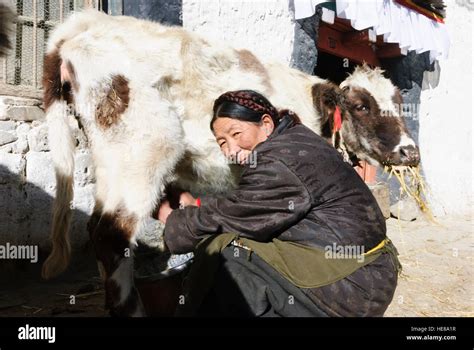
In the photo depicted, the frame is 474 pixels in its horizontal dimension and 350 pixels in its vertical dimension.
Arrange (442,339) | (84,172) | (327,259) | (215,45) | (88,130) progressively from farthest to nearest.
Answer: (84,172) < (215,45) < (88,130) < (442,339) < (327,259)

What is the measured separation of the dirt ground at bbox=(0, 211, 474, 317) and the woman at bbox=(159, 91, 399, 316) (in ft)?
4.93

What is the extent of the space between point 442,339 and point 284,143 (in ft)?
4.40

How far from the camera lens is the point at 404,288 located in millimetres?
4414

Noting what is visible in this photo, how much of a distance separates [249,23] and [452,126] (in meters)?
5.74

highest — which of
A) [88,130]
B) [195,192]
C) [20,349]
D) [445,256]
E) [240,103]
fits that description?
[240,103]

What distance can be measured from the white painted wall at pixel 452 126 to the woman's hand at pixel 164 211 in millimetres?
7027

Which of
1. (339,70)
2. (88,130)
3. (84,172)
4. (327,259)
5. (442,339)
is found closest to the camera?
(327,259)

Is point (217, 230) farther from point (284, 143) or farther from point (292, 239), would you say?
point (284, 143)

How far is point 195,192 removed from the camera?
3.46 meters

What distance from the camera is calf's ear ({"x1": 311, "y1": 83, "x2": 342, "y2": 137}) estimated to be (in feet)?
12.4

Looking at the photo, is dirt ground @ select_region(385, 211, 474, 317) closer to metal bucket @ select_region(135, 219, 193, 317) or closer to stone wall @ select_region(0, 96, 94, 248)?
metal bucket @ select_region(135, 219, 193, 317)

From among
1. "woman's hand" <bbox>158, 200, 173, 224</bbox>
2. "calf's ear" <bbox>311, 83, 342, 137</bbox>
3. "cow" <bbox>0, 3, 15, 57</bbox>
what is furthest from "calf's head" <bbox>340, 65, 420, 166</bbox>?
"cow" <bbox>0, 3, 15, 57</bbox>

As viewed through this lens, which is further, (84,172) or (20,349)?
Result: (84,172)

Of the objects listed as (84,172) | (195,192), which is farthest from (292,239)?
(84,172)
